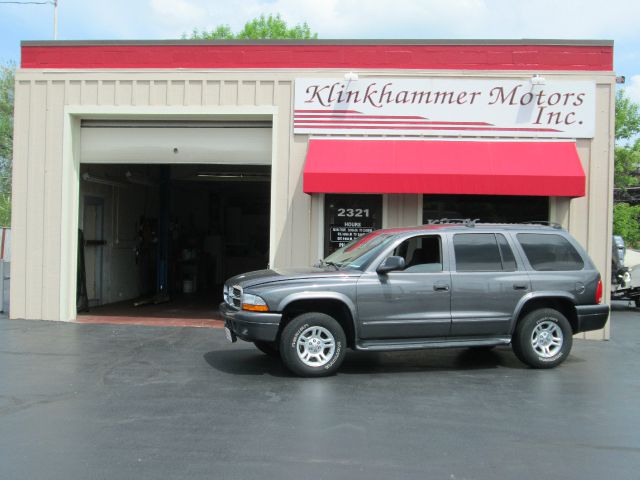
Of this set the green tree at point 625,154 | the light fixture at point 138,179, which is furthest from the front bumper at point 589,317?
the green tree at point 625,154

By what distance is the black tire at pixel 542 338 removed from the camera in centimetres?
766

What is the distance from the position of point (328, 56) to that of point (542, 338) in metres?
6.33

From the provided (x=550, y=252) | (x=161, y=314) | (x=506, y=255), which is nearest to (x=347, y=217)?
(x=506, y=255)

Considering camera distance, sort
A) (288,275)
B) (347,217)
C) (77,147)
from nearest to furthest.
Result: (288,275) → (347,217) → (77,147)

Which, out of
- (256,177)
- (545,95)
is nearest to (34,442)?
(545,95)

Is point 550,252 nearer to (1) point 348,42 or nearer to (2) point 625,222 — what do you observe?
(1) point 348,42

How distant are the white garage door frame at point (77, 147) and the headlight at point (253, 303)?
3911 mm

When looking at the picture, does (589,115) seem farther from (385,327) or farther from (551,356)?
(385,327)

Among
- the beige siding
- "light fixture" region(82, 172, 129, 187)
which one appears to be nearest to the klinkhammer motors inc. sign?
the beige siding

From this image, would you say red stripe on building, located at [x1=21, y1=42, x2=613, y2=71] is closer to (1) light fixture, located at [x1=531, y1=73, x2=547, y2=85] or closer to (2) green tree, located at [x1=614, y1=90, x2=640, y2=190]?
(1) light fixture, located at [x1=531, y1=73, x2=547, y2=85]

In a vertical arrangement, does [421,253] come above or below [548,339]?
above

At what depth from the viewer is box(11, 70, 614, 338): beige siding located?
35.2ft

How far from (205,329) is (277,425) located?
18.7 feet

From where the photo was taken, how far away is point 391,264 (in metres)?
7.09
